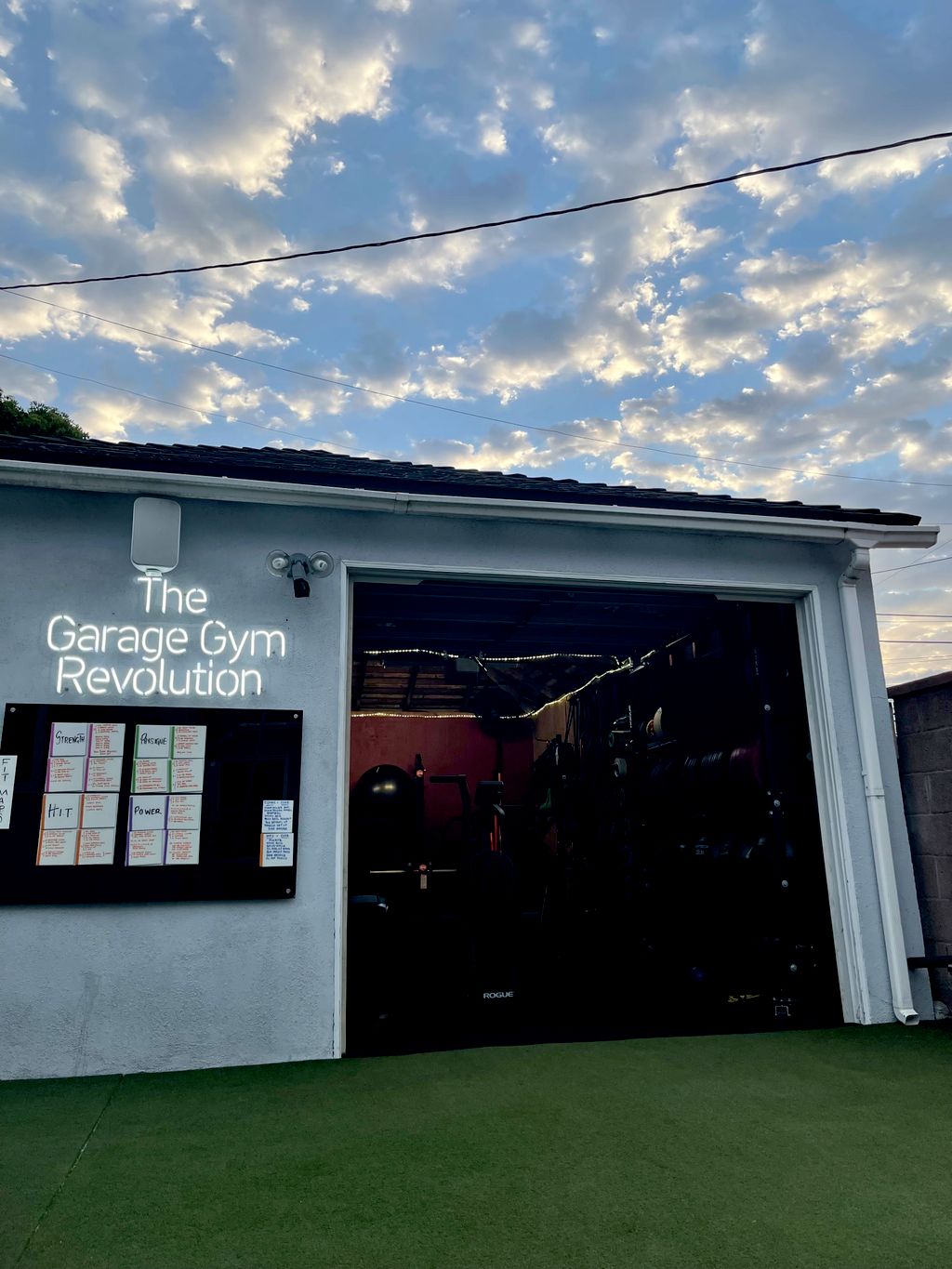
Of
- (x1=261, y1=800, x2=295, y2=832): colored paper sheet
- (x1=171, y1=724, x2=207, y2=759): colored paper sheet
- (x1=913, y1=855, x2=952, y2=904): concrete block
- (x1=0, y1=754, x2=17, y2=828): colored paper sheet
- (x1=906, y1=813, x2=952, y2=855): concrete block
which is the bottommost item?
(x1=913, y1=855, x2=952, y2=904): concrete block

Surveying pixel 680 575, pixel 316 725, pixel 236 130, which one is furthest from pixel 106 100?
pixel 680 575

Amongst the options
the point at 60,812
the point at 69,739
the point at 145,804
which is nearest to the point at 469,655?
the point at 145,804

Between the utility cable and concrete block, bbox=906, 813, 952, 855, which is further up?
the utility cable

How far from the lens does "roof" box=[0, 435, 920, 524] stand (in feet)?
12.9

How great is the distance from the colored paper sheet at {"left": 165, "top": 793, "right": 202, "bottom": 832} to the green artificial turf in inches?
47.4

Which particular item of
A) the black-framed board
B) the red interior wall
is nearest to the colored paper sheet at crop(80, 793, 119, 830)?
the black-framed board

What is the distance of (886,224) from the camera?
6.59 metres

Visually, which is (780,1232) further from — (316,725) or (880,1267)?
(316,725)

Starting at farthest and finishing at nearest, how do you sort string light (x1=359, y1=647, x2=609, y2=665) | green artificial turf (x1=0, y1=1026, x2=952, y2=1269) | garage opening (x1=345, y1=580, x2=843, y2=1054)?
1. string light (x1=359, y1=647, x2=609, y2=665)
2. garage opening (x1=345, y1=580, x2=843, y2=1054)
3. green artificial turf (x1=0, y1=1026, x2=952, y2=1269)

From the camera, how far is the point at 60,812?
3.73m

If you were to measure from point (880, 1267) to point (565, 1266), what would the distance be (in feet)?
2.73

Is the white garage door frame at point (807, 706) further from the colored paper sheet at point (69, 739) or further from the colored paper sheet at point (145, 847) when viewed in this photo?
the colored paper sheet at point (69, 739)

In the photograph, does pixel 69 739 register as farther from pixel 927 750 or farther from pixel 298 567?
pixel 927 750

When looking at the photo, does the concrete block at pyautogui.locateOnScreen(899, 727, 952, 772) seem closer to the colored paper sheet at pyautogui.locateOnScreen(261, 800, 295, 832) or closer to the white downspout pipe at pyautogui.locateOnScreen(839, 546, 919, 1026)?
the white downspout pipe at pyautogui.locateOnScreen(839, 546, 919, 1026)
